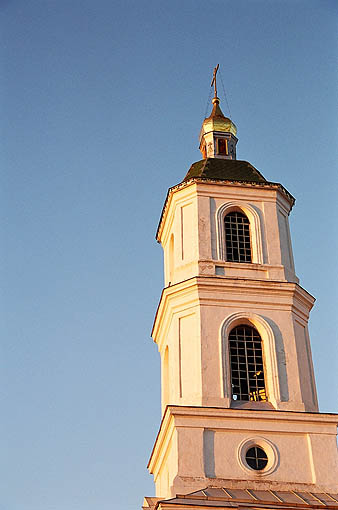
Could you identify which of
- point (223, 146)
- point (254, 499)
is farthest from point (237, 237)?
point (254, 499)

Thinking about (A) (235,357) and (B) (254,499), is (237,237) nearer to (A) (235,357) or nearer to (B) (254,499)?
(A) (235,357)

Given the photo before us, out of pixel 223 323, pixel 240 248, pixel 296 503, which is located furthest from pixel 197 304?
pixel 296 503

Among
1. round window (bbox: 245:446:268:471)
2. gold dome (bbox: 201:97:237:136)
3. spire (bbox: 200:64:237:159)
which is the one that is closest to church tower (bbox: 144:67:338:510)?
round window (bbox: 245:446:268:471)

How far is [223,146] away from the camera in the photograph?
118 ft

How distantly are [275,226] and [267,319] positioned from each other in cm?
389

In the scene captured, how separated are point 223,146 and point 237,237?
7004 millimetres

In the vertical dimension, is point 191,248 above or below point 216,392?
above

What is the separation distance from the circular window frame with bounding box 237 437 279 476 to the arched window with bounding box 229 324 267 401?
1514 millimetres

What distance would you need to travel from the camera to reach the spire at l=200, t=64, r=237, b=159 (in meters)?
35.7

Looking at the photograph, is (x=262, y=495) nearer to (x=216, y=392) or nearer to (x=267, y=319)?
(x=216, y=392)

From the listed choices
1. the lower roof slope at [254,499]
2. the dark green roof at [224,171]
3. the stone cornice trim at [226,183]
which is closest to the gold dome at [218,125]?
the dark green roof at [224,171]

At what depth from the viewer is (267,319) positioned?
2802 cm

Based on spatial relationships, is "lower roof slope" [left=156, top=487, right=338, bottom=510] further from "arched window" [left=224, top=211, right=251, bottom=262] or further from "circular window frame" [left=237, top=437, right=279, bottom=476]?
"arched window" [left=224, top=211, right=251, bottom=262]

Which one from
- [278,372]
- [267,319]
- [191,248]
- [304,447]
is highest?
[191,248]
